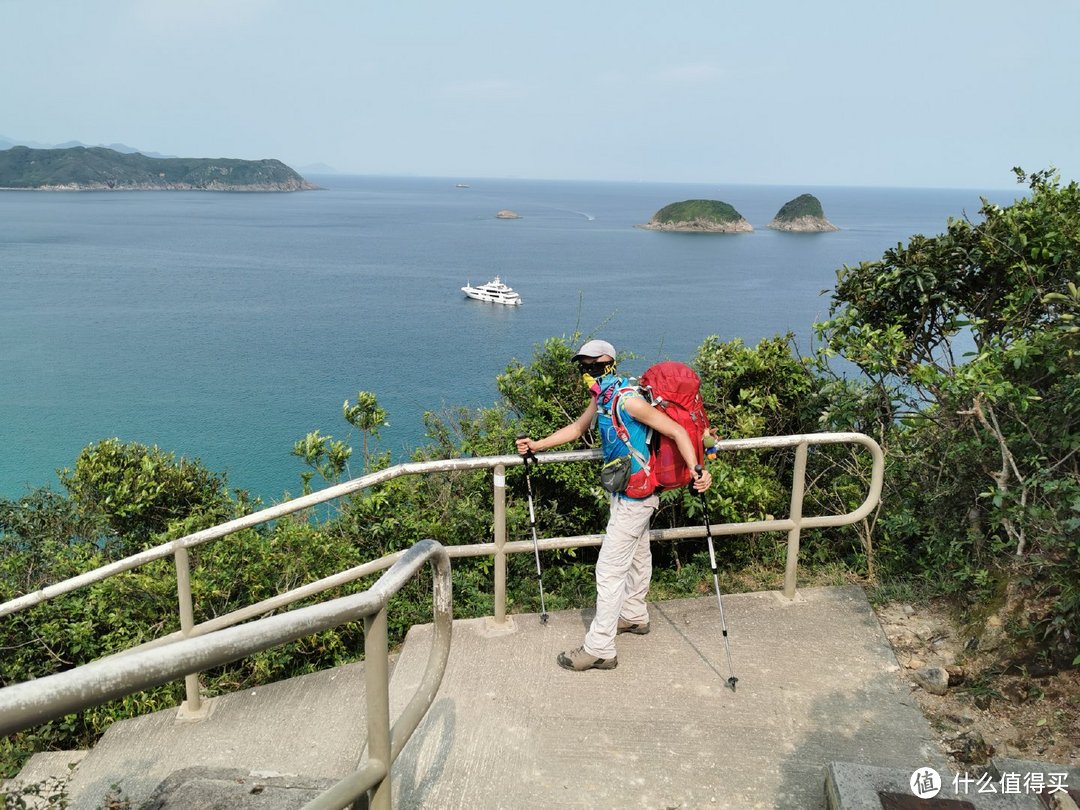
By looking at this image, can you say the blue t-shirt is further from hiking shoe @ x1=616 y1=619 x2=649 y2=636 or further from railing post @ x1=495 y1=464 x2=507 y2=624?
hiking shoe @ x1=616 y1=619 x2=649 y2=636

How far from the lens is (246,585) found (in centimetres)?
657

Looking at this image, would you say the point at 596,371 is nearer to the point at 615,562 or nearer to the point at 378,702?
the point at 615,562

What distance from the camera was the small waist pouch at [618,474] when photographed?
13.5 feet

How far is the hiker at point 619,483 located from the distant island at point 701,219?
137456 millimetres

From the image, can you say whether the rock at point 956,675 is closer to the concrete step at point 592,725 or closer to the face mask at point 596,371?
the concrete step at point 592,725

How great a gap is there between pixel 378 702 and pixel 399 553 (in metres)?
2.30

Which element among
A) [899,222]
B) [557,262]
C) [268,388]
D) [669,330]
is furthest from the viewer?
[899,222]

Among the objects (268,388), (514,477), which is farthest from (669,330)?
(514,477)

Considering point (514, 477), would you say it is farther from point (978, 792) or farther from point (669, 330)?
point (669, 330)

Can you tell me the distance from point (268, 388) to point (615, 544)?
43.6 metres

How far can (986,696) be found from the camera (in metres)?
4.00

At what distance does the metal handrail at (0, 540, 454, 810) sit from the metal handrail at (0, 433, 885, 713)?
188cm

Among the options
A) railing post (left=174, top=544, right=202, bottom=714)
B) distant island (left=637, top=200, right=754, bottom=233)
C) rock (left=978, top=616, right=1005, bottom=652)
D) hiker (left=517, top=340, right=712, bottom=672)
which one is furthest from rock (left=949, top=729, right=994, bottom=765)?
distant island (left=637, top=200, right=754, bottom=233)

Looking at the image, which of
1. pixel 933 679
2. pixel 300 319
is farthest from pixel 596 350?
pixel 300 319
